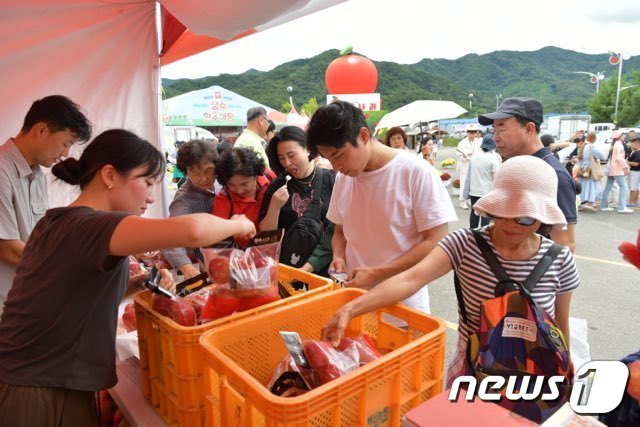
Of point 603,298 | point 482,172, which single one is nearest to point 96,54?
point 603,298

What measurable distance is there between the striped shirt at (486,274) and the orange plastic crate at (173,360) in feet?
1.67

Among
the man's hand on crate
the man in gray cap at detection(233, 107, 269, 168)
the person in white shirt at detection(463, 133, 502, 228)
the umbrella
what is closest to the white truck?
the umbrella

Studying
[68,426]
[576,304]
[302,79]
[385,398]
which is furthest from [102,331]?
[302,79]

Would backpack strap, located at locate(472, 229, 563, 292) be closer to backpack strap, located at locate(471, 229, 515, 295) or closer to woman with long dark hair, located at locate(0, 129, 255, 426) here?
backpack strap, located at locate(471, 229, 515, 295)

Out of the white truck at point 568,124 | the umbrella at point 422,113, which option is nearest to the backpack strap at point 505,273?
the umbrella at point 422,113

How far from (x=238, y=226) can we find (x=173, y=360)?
424mm

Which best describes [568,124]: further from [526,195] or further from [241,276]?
[241,276]

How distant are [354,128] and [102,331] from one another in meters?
1.17

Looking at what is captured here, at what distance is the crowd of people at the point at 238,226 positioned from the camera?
45.8 inches

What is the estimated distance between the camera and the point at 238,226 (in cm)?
119

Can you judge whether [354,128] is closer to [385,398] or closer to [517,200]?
[517,200]

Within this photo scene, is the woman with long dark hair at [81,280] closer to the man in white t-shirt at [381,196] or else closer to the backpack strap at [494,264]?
the man in white t-shirt at [381,196]

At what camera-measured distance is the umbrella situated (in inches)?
430

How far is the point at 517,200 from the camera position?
4.40ft
